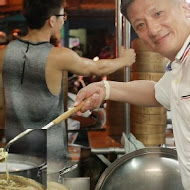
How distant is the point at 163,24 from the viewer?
1434 mm

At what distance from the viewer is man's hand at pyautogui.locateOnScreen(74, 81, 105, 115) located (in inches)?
63.8

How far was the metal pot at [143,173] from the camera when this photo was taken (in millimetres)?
1644

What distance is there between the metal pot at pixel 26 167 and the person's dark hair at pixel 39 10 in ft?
3.29

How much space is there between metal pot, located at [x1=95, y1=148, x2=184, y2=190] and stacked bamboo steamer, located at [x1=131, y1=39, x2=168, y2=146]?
596 mm

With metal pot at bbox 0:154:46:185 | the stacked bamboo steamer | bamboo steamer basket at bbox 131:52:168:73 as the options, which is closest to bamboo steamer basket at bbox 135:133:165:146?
the stacked bamboo steamer

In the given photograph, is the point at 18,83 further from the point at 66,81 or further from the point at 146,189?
the point at 146,189

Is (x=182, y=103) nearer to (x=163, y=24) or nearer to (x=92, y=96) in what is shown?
(x=163, y=24)

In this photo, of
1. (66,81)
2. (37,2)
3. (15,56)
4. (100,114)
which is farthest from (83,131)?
(37,2)

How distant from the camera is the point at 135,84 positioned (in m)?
1.74

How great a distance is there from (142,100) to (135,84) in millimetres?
78

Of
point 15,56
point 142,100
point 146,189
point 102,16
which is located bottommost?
point 146,189

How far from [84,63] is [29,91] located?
0.36 m

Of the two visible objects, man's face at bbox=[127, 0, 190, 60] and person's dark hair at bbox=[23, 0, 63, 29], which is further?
person's dark hair at bbox=[23, 0, 63, 29]

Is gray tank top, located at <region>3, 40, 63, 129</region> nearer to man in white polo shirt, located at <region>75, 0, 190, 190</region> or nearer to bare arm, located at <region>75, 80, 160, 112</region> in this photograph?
bare arm, located at <region>75, 80, 160, 112</region>
